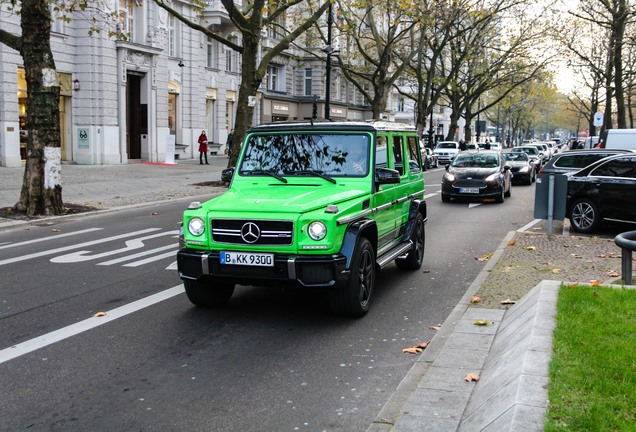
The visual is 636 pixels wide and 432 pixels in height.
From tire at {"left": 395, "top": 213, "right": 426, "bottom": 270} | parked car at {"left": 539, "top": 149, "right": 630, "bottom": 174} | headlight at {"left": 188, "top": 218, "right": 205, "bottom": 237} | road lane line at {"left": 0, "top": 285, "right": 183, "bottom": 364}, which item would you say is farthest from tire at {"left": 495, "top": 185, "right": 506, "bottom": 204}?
headlight at {"left": 188, "top": 218, "right": 205, "bottom": 237}

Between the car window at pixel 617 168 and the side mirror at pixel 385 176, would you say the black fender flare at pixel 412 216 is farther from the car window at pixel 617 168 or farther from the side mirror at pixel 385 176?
the car window at pixel 617 168

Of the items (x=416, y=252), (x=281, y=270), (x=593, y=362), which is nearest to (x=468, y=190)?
(x=416, y=252)

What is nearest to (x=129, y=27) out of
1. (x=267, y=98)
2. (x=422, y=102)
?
(x=267, y=98)

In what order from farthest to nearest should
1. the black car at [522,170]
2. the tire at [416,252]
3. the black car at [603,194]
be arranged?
the black car at [522,170] → the black car at [603,194] → the tire at [416,252]

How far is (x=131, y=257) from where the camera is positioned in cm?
1012

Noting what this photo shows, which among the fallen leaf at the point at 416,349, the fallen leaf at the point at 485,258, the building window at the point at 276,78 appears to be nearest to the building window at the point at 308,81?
the building window at the point at 276,78

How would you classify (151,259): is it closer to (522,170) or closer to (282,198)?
(282,198)

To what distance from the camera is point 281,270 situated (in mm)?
6215

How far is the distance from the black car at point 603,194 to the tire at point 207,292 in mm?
8883

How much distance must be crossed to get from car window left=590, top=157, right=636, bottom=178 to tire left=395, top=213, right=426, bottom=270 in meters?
5.66

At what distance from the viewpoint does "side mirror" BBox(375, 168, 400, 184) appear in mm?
7430

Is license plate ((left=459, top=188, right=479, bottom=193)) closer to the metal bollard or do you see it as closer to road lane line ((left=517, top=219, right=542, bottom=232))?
road lane line ((left=517, top=219, right=542, bottom=232))

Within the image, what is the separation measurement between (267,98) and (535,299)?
150ft

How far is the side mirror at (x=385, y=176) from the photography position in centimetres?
743
